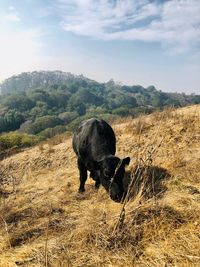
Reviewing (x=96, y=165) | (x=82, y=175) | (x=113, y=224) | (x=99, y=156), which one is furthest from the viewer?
(x=82, y=175)

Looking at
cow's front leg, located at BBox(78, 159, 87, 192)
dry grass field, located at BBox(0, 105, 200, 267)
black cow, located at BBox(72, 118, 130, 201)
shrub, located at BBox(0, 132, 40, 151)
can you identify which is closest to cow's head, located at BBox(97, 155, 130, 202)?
black cow, located at BBox(72, 118, 130, 201)

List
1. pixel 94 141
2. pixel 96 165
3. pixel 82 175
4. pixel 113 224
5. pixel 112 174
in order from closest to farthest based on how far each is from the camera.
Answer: pixel 113 224 < pixel 112 174 < pixel 96 165 < pixel 94 141 < pixel 82 175

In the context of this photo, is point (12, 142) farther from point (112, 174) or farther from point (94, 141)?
point (112, 174)

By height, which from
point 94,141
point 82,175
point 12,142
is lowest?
point 12,142

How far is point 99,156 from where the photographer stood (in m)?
7.71

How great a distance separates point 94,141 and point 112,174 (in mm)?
1392

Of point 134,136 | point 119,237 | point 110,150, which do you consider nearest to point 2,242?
point 119,237

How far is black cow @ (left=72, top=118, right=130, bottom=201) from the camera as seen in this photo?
698cm

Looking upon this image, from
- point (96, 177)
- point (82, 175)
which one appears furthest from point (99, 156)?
point (82, 175)

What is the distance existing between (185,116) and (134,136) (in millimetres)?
2025

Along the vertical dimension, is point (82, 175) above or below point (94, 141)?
below

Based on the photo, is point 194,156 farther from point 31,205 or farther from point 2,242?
point 2,242

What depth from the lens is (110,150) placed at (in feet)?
26.3

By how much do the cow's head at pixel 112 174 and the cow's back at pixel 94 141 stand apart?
533 millimetres
